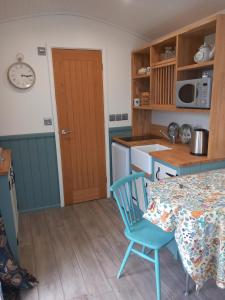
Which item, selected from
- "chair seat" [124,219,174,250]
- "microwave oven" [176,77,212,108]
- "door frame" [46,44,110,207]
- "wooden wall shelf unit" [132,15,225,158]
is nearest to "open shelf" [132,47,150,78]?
"wooden wall shelf unit" [132,15,225,158]

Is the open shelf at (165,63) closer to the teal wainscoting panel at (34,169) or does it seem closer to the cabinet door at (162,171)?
the cabinet door at (162,171)

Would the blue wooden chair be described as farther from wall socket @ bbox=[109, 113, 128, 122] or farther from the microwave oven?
wall socket @ bbox=[109, 113, 128, 122]

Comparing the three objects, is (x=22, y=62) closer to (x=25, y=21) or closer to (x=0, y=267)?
(x=25, y=21)

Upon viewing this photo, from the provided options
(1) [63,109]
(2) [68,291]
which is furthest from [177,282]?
(1) [63,109]

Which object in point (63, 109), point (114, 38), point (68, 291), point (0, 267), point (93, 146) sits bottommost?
point (68, 291)

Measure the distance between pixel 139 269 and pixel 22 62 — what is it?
8.23 ft

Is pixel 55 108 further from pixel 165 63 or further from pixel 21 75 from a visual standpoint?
pixel 165 63

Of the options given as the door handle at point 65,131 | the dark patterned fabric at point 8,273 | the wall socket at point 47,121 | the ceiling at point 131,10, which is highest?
the ceiling at point 131,10

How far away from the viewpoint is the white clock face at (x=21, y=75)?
8.79ft

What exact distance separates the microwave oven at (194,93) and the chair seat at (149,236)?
1146mm

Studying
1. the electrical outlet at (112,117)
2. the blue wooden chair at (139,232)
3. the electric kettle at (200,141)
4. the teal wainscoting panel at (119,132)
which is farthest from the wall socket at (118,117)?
the blue wooden chair at (139,232)

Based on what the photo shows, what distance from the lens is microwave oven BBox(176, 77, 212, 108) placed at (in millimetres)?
2012

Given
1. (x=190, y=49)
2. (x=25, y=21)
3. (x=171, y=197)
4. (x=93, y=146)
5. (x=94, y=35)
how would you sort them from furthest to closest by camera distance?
1. (x=93, y=146)
2. (x=94, y=35)
3. (x=25, y=21)
4. (x=190, y=49)
5. (x=171, y=197)

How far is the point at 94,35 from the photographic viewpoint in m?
2.96
